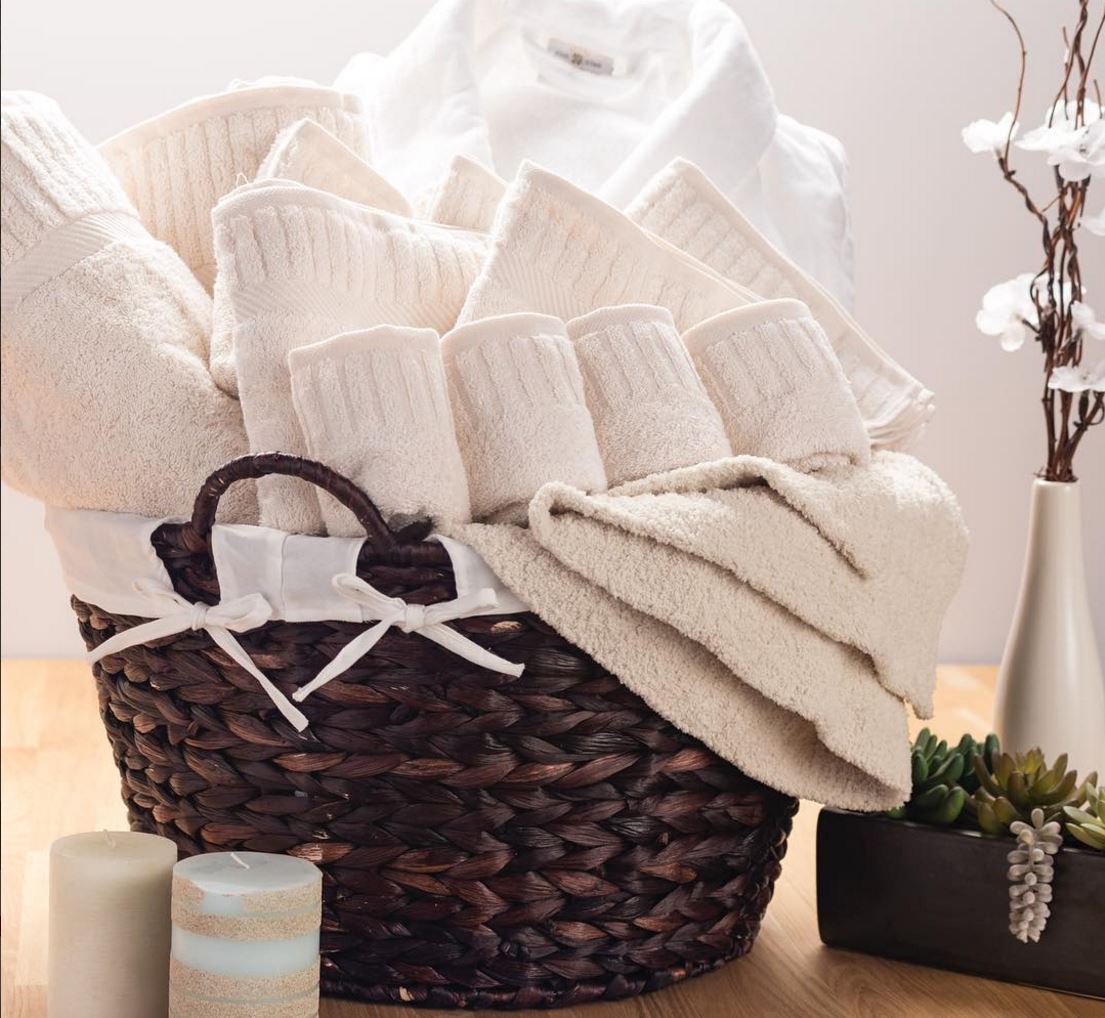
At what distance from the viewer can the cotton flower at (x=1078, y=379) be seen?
3.23 ft

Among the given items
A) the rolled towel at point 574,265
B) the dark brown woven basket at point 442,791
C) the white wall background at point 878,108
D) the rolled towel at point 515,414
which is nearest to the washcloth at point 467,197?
the rolled towel at point 574,265

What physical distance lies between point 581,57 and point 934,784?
669 millimetres

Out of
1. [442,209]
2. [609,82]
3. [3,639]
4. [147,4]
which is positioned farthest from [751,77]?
[3,639]

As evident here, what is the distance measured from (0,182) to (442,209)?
256mm

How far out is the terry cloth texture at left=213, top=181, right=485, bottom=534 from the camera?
28.0 inches

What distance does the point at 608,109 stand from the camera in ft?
3.89

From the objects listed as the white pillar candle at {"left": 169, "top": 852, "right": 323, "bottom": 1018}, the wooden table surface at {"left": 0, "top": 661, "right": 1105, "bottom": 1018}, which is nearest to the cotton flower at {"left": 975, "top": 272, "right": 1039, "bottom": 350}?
the wooden table surface at {"left": 0, "top": 661, "right": 1105, "bottom": 1018}

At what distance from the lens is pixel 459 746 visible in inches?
26.9

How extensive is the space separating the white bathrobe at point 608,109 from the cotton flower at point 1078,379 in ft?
0.64

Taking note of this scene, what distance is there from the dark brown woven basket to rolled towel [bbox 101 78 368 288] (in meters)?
0.27

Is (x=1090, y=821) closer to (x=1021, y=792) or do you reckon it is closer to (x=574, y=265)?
(x=1021, y=792)

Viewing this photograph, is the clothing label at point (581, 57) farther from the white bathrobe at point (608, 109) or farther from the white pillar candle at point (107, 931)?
the white pillar candle at point (107, 931)

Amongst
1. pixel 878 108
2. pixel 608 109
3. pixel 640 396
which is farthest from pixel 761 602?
pixel 878 108

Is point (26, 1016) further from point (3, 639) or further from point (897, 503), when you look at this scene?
point (3, 639)
